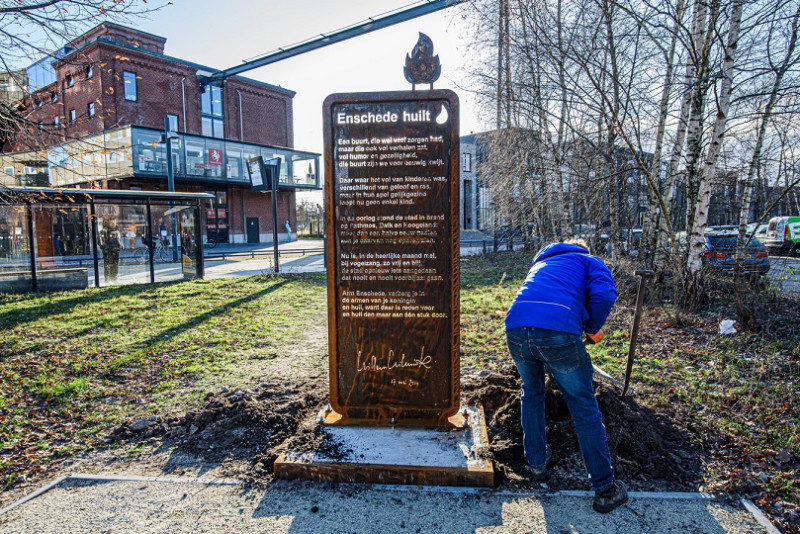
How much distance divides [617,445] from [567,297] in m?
1.32

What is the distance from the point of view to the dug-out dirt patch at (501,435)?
340 centimetres

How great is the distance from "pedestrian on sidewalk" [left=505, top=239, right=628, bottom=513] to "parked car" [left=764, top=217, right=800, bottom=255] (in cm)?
2321

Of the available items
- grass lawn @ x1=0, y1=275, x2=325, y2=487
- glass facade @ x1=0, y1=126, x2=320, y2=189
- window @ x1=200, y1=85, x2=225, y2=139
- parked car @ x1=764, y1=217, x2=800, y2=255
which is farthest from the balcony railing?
parked car @ x1=764, y1=217, x2=800, y2=255

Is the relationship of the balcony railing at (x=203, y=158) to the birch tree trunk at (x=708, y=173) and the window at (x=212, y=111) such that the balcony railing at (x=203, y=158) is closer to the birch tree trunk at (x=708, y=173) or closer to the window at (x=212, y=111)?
the window at (x=212, y=111)

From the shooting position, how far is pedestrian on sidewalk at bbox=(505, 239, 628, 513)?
3008 millimetres

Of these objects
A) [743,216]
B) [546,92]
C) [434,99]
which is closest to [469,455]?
[434,99]

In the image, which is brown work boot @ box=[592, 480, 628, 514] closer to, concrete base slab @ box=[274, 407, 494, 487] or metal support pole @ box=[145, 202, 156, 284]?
concrete base slab @ box=[274, 407, 494, 487]

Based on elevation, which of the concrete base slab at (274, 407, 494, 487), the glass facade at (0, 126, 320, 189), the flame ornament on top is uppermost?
the glass facade at (0, 126, 320, 189)

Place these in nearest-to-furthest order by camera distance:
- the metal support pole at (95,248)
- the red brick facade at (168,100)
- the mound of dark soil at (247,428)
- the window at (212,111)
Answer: the mound of dark soil at (247,428), the metal support pole at (95,248), the red brick facade at (168,100), the window at (212,111)

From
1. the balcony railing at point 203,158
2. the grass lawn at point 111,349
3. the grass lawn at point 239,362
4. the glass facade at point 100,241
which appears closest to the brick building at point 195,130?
the balcony railing at point 203,158

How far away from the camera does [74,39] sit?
667 cm

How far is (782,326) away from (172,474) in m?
7.19

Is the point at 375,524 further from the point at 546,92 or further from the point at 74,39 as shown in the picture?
the point at 546,92
